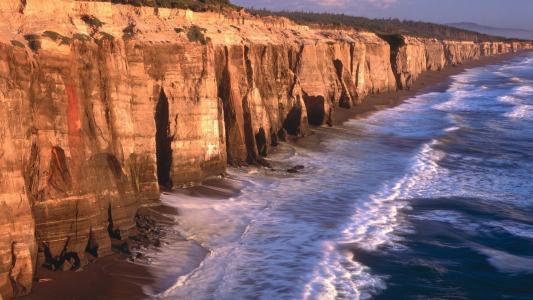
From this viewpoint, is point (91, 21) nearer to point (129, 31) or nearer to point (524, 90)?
point (129, 31)

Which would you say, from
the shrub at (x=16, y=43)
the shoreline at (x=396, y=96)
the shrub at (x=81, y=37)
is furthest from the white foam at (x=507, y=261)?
the shoreline at (x=396, y=96)

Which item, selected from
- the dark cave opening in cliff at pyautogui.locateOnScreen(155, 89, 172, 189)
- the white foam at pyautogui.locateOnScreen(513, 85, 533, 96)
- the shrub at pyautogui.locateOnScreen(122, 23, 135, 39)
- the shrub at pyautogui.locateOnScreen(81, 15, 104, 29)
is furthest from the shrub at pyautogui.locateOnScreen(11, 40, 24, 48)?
the white foam at pyautogui.locateOnScreen(513, 85, 533, 96)

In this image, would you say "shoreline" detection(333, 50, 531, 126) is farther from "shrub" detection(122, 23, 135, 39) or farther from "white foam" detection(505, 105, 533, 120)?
"shrub" detection(122, 23, 135, 39)

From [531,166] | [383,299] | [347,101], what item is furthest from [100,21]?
[347,101]

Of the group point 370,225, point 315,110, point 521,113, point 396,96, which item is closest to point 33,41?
point 370,225

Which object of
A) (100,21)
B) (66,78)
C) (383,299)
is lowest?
(383,299)

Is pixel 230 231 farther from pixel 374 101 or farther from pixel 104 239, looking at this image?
pixel 374 101
